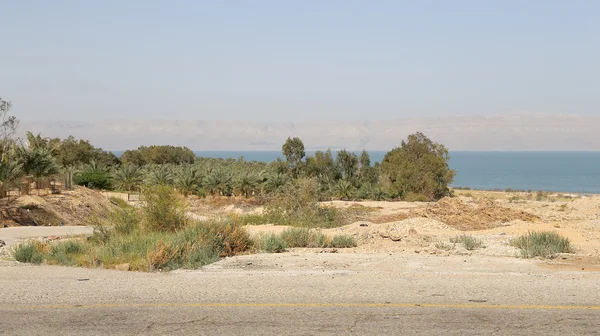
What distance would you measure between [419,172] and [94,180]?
27.9 metres

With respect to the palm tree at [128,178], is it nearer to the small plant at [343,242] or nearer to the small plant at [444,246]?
the small plant at [343,242]

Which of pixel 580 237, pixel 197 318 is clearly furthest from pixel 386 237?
pixel 197 318

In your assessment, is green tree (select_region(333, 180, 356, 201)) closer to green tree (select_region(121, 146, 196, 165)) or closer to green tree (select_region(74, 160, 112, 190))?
green tree (select_region(74, 160, 112, 190))

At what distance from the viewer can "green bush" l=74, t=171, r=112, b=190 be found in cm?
5259

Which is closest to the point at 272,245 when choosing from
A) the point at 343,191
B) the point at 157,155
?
the point at 343,191

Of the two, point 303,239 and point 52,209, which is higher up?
point 303,239

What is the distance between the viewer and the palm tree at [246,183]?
48.8 meters

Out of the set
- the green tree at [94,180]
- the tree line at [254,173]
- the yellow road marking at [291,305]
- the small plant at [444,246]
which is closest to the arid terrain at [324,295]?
the yellow road marking at [291,305]

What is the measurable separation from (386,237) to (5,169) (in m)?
21.5

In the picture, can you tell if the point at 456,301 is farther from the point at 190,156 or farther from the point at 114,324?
the point at 190,156

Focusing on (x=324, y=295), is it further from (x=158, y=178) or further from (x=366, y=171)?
(x=366, y=171)

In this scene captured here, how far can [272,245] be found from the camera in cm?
1686

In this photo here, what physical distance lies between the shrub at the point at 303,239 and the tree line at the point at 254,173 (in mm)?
17263

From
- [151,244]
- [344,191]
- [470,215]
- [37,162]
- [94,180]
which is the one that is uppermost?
[37,162]
